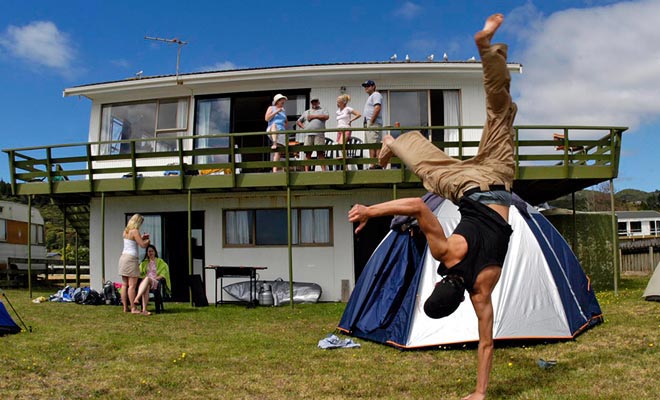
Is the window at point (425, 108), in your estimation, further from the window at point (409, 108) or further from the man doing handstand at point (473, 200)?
the man doing handstand at point (473, 200)

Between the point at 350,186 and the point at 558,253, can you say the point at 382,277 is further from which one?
the point at 350,186

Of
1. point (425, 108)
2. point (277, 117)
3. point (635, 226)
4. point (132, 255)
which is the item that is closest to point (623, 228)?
point (635, 226)

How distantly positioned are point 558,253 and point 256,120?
9.58 meters

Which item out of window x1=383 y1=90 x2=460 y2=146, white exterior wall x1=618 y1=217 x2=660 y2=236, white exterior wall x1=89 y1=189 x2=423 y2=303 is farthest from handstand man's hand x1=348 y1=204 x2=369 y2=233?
white exterior wall x1=618 y1=217 x2=660 y2=236

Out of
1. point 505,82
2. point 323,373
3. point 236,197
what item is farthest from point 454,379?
point 236,197

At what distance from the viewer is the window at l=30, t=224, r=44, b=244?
947 inches

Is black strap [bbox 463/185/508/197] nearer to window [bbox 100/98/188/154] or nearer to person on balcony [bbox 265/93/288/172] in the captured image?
person on balcony [bbox 265/93/288/172]

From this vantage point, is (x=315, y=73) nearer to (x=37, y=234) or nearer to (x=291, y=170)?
(x=291, y=170)

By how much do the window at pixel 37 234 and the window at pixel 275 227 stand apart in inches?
541

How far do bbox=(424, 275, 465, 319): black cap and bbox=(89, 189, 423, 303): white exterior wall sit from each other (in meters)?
9.43

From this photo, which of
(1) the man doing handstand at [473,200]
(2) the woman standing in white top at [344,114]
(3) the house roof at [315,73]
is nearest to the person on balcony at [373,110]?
(2) the woman standing in white top at [344,114]

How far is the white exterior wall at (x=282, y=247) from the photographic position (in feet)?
44.6

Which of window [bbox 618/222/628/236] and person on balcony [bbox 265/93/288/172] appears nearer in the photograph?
person on balcony [bbox 265/93/288/172]

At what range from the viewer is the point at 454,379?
5.63 meters
